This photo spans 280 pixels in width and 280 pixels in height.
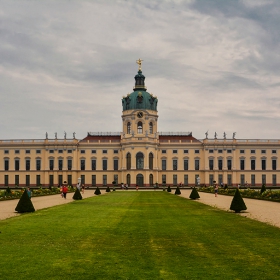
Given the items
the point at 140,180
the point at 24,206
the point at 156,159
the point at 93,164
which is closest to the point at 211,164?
the point at 156,159

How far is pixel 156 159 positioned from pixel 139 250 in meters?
80.2

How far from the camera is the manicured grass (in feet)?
34.2

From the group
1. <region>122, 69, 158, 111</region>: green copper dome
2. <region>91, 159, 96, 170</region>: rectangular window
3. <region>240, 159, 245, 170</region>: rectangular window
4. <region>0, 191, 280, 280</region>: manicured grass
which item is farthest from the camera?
<region>91, 159, 96, 170</region>: rectangular window

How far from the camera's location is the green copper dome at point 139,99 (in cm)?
9375

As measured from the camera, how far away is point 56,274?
10.3m

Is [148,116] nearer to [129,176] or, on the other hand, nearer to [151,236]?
[129,176]

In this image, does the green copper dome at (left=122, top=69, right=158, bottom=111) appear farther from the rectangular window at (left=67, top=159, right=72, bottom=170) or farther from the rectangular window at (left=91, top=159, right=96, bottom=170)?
the rectangular window at (left=67, top=159, right=72, bottom=170)

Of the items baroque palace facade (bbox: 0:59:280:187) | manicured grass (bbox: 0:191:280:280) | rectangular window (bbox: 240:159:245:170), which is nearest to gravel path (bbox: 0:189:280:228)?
manicured grass (bbox: 0:191:280:280)

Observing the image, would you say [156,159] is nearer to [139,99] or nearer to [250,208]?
[139,99]

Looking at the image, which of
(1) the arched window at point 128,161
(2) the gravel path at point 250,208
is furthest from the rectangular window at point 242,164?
(2) the gravel path at point 250,208

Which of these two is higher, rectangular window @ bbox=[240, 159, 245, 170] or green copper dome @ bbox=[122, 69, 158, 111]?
green copper dome @ bbox=[122, 69, 158, 111]

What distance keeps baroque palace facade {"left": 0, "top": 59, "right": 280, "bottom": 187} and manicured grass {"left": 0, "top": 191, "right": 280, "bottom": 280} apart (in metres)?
74.0

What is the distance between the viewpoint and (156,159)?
93188mm

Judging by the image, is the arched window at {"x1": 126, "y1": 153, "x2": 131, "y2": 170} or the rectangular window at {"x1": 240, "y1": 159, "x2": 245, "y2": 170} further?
the rectangular window at {"x1": 240, "y1": 159, "x2": 245, "y2": 170}
